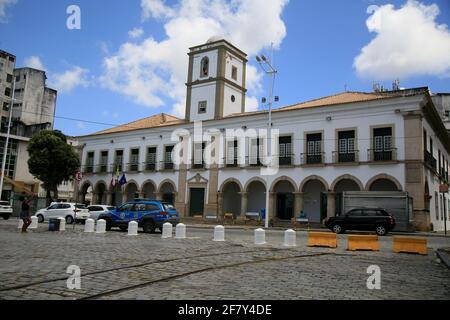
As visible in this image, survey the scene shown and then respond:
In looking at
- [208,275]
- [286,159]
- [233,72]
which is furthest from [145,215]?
[233,72]

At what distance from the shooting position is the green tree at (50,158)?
37188mm

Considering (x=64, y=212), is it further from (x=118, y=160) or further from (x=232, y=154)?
(x=118, y=160)

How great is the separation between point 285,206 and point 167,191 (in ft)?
39.8

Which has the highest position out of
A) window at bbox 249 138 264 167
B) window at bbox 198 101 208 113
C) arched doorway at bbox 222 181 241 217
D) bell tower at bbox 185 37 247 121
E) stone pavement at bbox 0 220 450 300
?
bell tower at bbox 185 37 247 121

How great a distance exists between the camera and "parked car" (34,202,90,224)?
26.1 meters

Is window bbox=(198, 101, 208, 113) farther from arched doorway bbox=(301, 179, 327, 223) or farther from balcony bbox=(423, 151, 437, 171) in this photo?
balcony bbox=(423, 151, 437, 171)

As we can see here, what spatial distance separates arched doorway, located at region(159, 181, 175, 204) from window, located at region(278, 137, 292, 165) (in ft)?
38.6

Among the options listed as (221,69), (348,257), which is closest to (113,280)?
(348,257)

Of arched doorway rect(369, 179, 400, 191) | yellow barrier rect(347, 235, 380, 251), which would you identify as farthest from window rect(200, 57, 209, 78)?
yellow barrier rect(347, 235, 380, 251)

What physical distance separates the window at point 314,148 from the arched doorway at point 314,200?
1.78 meters

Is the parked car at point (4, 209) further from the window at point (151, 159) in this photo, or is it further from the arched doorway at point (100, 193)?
the arched doorway at point (100, 193)

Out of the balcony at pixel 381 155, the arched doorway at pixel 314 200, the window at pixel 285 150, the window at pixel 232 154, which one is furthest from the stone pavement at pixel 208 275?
the window at pixel 232 154

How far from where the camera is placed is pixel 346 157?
2842 cm

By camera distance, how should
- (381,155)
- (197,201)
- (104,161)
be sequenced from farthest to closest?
(104,161) < (197,201) < (381,155)
